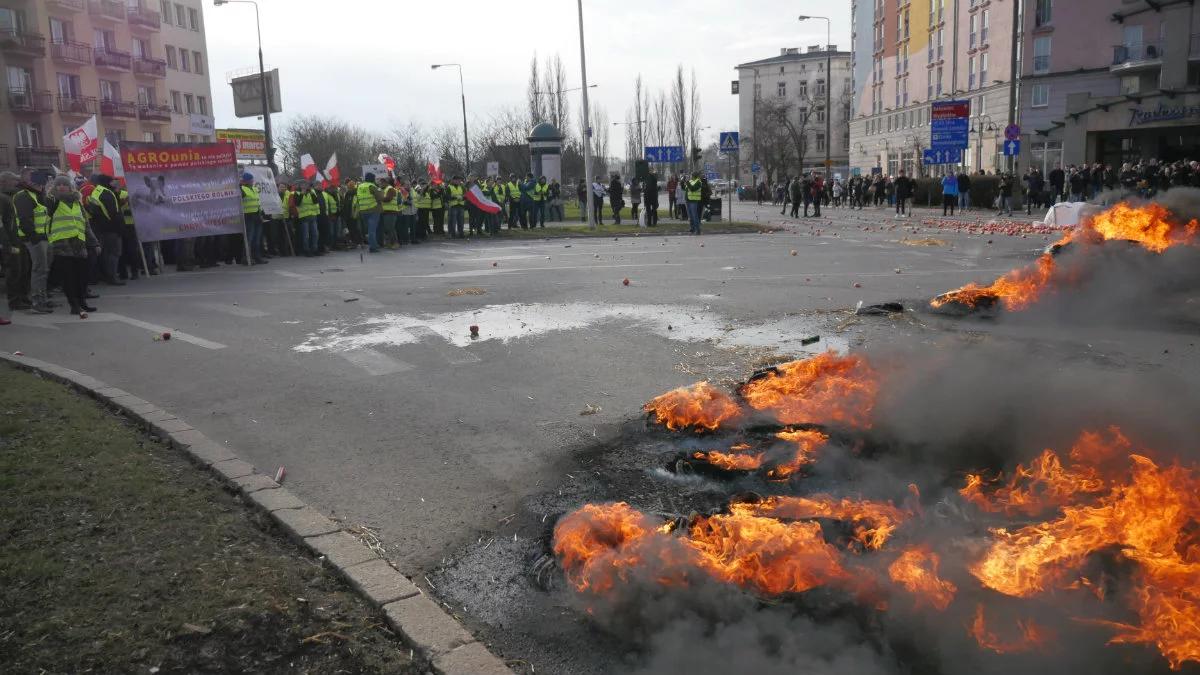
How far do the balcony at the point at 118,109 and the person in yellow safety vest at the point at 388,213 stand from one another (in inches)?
1669

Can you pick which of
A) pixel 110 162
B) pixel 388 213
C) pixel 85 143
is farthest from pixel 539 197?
pixel 85 143

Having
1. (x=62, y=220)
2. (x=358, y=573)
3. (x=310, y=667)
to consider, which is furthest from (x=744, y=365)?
(x=62, y=220)

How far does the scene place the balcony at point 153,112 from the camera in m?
62.0

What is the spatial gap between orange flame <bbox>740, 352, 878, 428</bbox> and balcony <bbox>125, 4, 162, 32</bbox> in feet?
223

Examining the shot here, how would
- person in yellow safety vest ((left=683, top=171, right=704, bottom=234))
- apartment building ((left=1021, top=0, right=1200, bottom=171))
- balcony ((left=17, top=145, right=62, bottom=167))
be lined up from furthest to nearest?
balcony ((left=17, top=145, right=62, bottom=167))
apartment building ((left=1021, top=0, right=1200, bottom=171))
person in yellow safety vest ((left=683, top=171, right=704, bottom=234))

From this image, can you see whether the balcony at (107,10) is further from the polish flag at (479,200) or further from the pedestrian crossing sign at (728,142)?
the pedestrian crossing sign at (728,142)

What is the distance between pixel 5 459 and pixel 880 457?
537 cm

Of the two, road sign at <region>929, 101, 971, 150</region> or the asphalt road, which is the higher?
road sign at <region>929, 101, 971, 150</region>

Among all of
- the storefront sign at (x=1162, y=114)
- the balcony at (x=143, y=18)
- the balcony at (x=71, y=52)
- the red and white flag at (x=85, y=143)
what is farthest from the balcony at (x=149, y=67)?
the storefront sign at (x=1162, y=114)

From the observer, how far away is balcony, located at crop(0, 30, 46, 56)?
49500 mm

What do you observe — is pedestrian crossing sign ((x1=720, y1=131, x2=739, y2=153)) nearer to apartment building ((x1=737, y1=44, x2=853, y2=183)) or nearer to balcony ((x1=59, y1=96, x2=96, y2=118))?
balcony ((x1=59, y1=96, x2=96, y2=118))

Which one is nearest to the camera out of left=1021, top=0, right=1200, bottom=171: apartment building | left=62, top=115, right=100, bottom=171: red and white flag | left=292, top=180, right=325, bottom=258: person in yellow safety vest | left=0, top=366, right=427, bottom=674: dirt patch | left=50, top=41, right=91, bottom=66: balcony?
left=0, top=366, right=427, bottom=674: dirt patch

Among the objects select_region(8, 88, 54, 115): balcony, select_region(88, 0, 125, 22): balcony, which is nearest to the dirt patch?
select_region(8, 88, 54, 115): balcony

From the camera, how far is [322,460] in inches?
237
